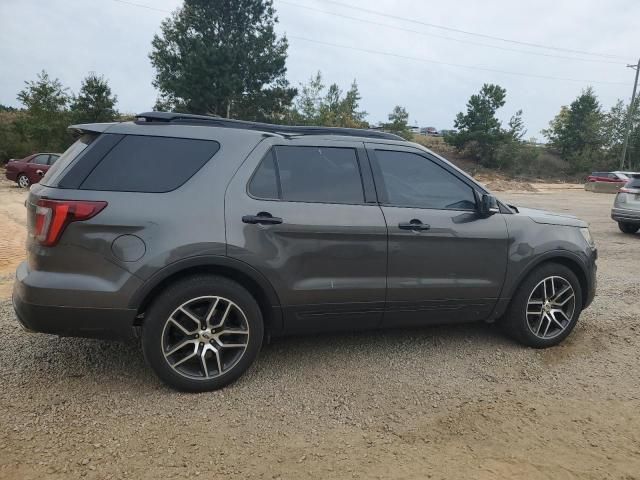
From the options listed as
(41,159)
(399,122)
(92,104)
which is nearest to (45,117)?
(92,104)

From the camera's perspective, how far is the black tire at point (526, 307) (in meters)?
→ 4.31

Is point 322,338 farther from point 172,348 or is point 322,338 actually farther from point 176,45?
point 176,45

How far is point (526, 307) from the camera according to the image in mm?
4305

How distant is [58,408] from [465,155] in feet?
152

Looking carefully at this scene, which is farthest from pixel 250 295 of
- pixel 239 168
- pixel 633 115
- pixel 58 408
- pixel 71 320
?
pixel 633 115

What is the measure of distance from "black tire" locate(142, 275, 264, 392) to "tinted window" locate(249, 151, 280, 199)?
2.12ft

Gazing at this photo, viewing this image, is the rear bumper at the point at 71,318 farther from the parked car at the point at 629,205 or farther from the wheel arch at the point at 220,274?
the parked car at the point at 629,205

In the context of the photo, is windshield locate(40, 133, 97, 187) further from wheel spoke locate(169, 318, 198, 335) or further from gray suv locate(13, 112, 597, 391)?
wheel spoke locate(169, 318, 198, 335)

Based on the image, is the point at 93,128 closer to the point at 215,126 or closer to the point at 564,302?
the point at 215,126

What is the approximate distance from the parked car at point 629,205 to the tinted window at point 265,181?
10.8 metres

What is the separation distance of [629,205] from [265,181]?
1099 centimetres

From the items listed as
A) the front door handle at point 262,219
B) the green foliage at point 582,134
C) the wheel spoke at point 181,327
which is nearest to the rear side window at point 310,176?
the front door handle at point 262,219

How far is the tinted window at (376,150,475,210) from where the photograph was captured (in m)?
3.94

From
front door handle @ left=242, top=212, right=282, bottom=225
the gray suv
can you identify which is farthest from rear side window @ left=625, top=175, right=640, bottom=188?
front door handle @ left=242, top=212, right=282, bottom=225
